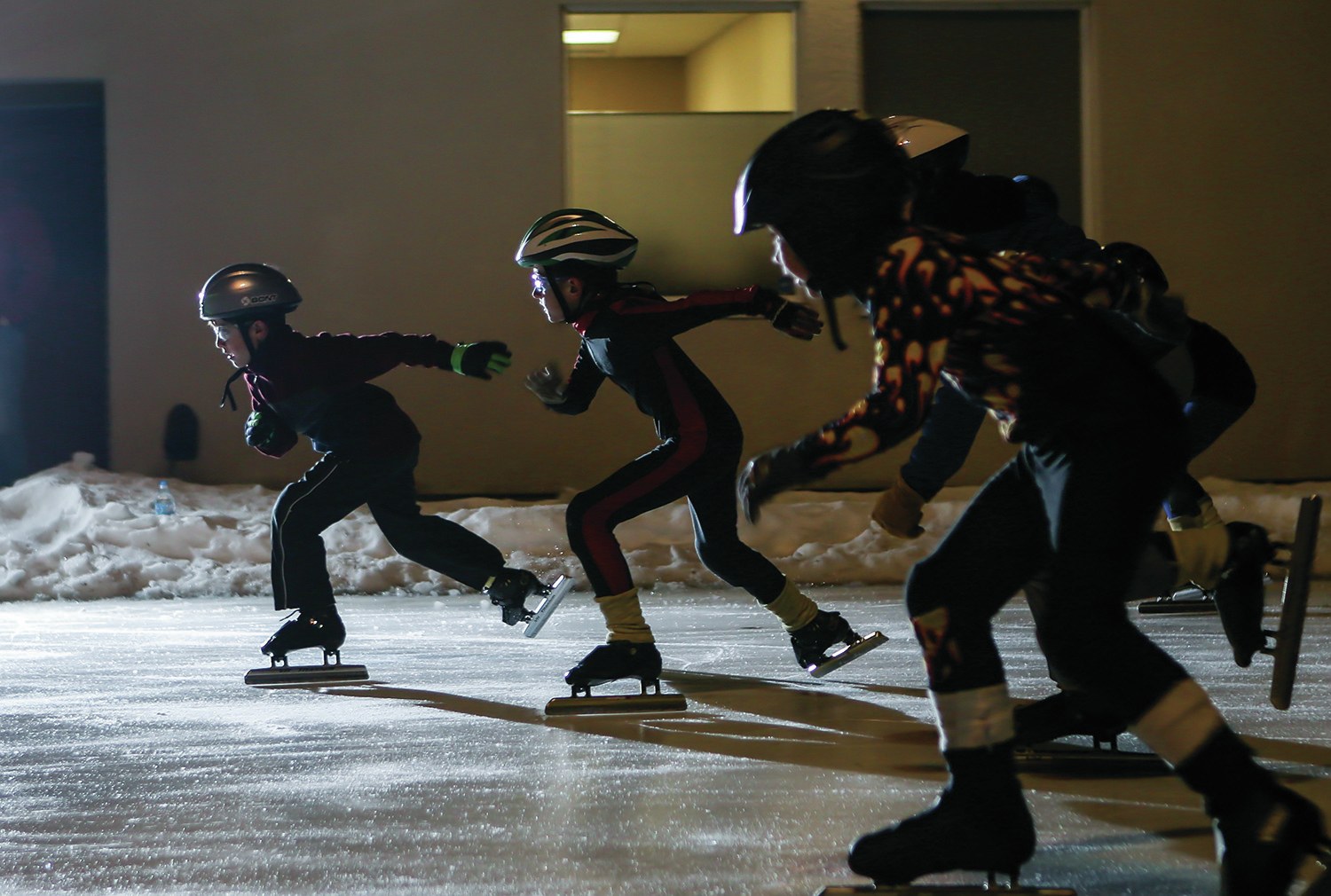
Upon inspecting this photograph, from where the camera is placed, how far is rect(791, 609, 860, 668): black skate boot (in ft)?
18.5

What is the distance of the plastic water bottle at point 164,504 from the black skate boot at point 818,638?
7028 millimetres

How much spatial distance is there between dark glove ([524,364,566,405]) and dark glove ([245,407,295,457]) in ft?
3.84

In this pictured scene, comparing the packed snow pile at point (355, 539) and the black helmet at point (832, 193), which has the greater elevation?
the black helmet at point (832, 193)

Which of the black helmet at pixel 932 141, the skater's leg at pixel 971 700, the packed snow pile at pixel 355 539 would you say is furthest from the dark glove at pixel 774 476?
the packed snow pile at pixel 355 539

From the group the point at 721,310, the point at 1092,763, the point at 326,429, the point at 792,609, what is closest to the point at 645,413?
the point at 721,310

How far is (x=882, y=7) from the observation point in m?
13.5

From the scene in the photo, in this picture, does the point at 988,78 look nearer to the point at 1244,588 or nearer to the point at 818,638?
the point at 818,638

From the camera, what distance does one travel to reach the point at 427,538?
655 centimetres

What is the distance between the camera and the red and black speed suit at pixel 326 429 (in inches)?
243

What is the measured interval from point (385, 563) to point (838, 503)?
341 cm

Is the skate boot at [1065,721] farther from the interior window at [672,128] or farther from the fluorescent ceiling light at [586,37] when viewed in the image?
the fluorescent ceiling light at [586,37]

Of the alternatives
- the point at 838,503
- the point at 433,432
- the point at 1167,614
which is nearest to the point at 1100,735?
the point at 1167,614

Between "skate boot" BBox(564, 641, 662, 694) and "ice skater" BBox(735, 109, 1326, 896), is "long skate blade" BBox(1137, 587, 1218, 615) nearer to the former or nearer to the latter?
"skate boot" BBox(564, 641, 662, 694)

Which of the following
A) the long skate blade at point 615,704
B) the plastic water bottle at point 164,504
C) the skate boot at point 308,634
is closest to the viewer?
the long skate blade at point 615,704
